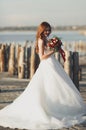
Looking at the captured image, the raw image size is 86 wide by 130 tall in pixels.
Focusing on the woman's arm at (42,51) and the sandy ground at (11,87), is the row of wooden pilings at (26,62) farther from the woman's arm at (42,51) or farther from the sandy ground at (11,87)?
the woman's arm at (42,51)

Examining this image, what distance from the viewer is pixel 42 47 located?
11852 millimetres

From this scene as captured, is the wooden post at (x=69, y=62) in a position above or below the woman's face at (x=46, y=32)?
below

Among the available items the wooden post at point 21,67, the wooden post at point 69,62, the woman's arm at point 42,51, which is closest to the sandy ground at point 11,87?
the wooden post at point 21,67

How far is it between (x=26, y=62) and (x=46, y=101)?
889cm

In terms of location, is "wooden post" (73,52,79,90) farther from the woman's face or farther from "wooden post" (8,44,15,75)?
"wooden post" (8,44,15,75)

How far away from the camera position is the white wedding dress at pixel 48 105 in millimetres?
11273

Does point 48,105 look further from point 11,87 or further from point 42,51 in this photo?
point 11,87

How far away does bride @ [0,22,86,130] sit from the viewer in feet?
37.2

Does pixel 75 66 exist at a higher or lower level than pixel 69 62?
lower

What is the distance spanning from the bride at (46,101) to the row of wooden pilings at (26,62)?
4679 mm

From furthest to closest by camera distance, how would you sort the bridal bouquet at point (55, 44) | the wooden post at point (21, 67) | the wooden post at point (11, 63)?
the wooden post at point (11, 63), the wooden post at point (21, 67), the bridal bouquet at point (55, 44)

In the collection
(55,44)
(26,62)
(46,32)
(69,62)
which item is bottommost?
(26,62)

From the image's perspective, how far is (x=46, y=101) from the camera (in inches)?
463

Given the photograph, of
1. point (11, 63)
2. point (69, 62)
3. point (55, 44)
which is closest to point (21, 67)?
point (11, 63)
